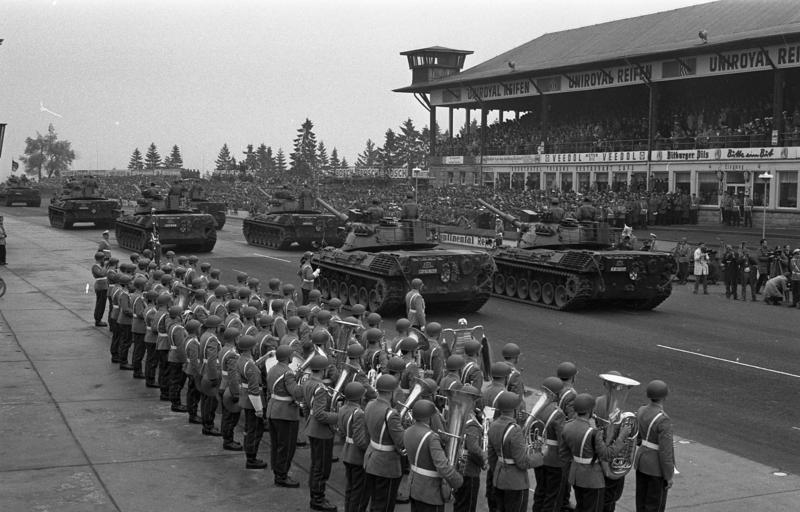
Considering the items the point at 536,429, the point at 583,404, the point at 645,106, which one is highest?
the point at 645,106

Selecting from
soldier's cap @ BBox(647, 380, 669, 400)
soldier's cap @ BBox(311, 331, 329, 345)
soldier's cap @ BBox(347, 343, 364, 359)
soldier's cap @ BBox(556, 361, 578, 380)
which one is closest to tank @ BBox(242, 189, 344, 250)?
soldier's cap @ BBox(311, 331, 329, 345)

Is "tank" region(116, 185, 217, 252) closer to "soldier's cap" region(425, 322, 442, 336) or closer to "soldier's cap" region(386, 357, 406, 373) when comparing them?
"soldier's cap" region(425, 322, 442, 336)

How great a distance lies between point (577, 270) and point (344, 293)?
5515 mm

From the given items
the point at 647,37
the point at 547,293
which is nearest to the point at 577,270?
the point at 547,293

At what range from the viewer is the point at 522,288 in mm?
25266

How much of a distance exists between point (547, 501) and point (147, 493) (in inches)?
157

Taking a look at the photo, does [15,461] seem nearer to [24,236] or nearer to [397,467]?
[397,467]

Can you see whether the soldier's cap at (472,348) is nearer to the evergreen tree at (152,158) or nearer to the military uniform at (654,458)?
the military uniform at (654,458)

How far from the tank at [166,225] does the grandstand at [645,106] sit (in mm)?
19143

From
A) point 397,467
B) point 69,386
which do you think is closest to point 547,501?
point 397,467

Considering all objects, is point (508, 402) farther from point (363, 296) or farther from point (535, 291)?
point (535, 291)

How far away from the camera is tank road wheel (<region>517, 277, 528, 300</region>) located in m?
25.1

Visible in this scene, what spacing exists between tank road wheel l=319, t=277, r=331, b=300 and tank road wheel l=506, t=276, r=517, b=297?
4594 mm

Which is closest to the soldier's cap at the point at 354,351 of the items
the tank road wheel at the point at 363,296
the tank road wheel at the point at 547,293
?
the tank road wheel at the point at 363,296
